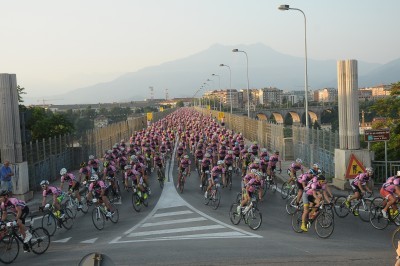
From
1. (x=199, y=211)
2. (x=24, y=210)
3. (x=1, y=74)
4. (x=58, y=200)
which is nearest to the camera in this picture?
(x=24, y=210)

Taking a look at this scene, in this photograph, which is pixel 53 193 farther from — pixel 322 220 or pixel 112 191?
pixel 322 220

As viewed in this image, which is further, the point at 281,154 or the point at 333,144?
the point at 281,154

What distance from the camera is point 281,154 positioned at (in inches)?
1286

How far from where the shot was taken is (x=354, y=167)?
1905cm

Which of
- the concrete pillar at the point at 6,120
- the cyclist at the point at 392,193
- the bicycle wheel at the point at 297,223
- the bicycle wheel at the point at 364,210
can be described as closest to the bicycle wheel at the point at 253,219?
the bicycle wheel at the point at 297,223

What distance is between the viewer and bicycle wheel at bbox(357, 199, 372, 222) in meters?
14.7

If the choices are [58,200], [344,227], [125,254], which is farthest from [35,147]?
[344,227]

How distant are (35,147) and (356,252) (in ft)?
53.2

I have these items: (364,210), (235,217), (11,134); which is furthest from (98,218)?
(364,210)

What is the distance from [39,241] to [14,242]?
0.62 metres

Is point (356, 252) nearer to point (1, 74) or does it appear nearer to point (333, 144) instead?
point (333, 144)

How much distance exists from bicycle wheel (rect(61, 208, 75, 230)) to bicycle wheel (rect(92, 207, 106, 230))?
881 millimetres

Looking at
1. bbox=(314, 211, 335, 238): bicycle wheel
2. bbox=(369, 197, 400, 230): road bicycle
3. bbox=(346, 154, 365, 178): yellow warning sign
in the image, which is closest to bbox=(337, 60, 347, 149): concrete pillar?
bbox=(346, 154, 365, 178): yellow warning sign

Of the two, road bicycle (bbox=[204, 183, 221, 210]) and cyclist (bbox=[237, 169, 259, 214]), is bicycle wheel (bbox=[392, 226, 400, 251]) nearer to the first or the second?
cyclist (bbox=[237, 169, 259, 214])
